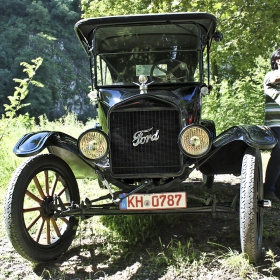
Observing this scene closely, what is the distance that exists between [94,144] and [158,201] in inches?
29.3

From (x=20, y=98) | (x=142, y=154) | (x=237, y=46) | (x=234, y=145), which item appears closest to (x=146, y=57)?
(x=142, y=154)

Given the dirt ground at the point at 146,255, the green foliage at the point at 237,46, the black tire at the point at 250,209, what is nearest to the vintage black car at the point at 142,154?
the black tire at the point at 250,209

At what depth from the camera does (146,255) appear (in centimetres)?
323

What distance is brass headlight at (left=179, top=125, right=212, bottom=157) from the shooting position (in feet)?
10.2

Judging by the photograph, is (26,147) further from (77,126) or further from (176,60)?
(77,126)

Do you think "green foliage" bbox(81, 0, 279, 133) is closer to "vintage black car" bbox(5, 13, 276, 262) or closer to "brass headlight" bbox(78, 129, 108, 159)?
"vintage black car" bbox(5, 13, 276, 262)

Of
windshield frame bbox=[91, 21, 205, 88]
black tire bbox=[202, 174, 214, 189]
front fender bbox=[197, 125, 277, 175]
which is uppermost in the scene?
windshield frame bbox=[91, 21, 205, 88]

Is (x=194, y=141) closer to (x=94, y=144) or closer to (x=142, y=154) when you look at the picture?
(x=142, y=154)

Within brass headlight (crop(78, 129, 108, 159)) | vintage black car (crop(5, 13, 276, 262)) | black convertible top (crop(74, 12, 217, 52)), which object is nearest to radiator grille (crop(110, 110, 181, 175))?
vintage black car (crop(5, 13, 276, 262))

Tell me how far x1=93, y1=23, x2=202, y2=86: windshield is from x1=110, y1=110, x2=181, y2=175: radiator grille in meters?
0.86

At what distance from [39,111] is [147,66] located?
37789mm

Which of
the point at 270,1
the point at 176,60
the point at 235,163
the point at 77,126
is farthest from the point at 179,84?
the point at 77,126

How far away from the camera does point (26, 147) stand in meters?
3.28

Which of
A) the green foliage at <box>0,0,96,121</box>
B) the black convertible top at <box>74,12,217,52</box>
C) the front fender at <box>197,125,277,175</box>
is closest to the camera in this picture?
the front fender at <box>197,125,277,175</box>
